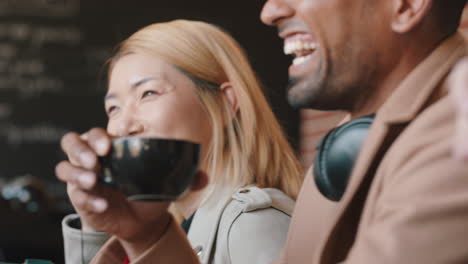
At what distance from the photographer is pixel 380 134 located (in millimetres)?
819

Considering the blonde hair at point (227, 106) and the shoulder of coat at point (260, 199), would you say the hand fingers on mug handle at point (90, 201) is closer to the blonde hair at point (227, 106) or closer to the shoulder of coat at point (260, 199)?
the shoulder of coat at point (260, 199)

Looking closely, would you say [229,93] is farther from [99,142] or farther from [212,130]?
[99,142]

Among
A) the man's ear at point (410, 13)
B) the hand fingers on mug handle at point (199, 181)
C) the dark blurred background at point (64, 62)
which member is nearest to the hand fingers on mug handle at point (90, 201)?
the hand fingers on mug handle at point (199, 181)

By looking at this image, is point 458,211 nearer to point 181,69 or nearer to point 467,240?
point 467,240

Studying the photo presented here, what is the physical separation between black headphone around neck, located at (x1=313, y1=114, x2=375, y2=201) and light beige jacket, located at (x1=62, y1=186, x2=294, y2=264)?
0.49 metres

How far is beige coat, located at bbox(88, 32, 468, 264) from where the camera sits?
60 cm

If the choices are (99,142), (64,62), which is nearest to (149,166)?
(99,142)

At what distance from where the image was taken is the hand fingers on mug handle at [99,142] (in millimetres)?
904

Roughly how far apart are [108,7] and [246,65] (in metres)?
1.86

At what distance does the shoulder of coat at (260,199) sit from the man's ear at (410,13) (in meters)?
0.57

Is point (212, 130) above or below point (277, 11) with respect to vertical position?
below

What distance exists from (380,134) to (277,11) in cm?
42

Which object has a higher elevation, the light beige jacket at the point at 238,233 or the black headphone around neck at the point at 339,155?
the black headphone around neck at the point at 339,155

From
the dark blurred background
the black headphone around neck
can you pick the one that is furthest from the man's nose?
the dark blurred background
